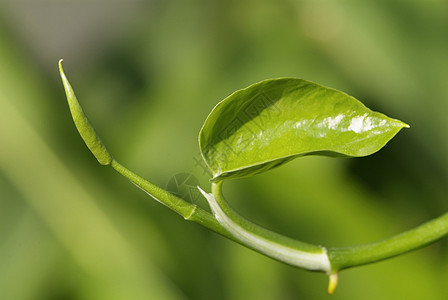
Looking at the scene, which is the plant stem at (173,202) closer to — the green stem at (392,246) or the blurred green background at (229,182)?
the green stem at (392,246)

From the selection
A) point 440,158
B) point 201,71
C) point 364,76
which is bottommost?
point 440,158

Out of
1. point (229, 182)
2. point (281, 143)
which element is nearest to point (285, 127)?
point (281, 143)

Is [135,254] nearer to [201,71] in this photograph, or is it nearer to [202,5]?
[201,71]

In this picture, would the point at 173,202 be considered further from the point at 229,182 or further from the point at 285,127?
the point at 229,182

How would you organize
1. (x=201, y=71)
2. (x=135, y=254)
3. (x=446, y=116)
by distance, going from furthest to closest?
(x=201, y=71), (x=446, y=116), (x=135, y=254)

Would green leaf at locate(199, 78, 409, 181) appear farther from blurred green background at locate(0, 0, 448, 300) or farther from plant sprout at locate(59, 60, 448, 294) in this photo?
blurred green background at locate(0, 0, 448, 300)

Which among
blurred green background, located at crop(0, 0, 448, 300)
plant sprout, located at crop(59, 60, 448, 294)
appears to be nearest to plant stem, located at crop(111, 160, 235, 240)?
plant sprout, located at crop(59, 60, 448, 294)

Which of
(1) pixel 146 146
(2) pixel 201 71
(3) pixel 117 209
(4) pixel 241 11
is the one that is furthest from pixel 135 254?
(4) pixel 241 11
